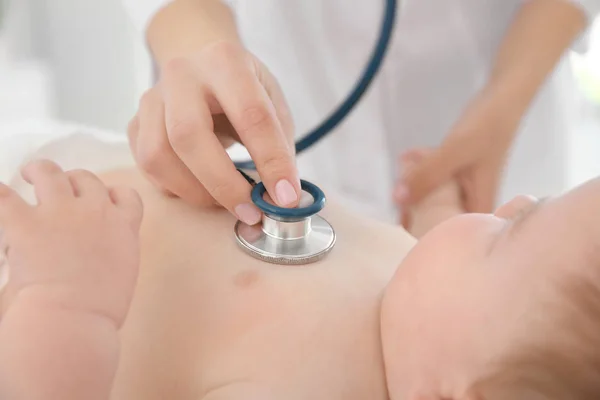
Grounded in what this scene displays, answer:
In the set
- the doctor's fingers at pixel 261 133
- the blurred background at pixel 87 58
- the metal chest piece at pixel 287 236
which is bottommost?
the blurred background at pixel 87 58

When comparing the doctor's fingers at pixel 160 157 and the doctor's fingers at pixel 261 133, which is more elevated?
the doctor's fingers at pixel 261 133

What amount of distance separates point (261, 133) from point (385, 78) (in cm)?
54

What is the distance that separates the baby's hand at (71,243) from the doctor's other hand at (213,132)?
0.23 feet

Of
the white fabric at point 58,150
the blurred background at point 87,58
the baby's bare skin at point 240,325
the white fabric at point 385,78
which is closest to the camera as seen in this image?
the baby's bare skin at point 240,325

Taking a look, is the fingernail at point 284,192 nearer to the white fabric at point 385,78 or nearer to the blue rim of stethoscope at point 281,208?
the blue rim of stethoscope at point 281,208

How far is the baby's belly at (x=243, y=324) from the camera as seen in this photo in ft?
1.95

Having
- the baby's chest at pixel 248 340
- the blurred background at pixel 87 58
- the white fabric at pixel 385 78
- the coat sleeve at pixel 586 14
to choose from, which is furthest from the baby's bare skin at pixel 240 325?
the blurred background at pixel 87 58

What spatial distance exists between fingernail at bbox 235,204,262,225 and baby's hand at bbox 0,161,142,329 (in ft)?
0.33

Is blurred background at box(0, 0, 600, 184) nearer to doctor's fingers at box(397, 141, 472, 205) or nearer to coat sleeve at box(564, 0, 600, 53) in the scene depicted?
coat sleeve at box(564, 0, 600, 53)

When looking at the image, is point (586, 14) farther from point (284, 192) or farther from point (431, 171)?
point (284, 192)

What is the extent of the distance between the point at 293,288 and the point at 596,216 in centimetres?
29

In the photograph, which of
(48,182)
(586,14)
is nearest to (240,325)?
(48,182)

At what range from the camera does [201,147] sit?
639 mm

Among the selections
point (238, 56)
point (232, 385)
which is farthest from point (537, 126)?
point (232, 385)
